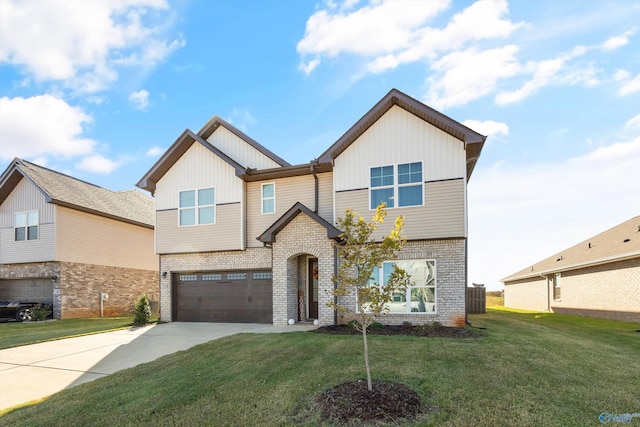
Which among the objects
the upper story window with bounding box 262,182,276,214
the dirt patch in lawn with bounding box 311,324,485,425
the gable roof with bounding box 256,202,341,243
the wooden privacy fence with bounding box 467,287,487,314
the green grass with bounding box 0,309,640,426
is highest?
the upper story window with bounding box 262,182,276,214

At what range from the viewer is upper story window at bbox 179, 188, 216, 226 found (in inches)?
603

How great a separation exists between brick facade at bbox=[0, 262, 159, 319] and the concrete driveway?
7.86 m

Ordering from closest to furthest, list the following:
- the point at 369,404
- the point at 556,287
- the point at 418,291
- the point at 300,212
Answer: the point at 369,404 < the point at 418,291 < the point at 300,212 < the point at 556,287

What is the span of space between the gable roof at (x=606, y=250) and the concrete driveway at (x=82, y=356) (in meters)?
14.2

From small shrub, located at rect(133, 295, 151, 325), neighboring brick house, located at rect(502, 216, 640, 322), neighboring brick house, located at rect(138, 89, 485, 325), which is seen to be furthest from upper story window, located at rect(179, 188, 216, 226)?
neighboring brick house, located at rect(502, 216, 640, 322)

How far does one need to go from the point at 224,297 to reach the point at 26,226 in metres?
12.6

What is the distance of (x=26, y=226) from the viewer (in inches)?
758

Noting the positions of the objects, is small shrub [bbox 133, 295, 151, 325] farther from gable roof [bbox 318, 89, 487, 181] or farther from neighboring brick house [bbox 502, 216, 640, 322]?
neighboring brick house [bbox 502, 216, 640, 322]

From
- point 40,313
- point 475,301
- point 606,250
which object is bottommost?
point 475,301

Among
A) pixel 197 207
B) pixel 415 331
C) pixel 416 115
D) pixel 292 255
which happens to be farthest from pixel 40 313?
pixel 416 115

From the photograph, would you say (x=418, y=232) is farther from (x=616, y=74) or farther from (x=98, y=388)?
(x=98, y=388)

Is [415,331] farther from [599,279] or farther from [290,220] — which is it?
[599,279]

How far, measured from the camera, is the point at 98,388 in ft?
21.4

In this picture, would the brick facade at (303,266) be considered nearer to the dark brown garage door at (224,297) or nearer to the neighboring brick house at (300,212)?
the neighboring brick house at (300,212)
